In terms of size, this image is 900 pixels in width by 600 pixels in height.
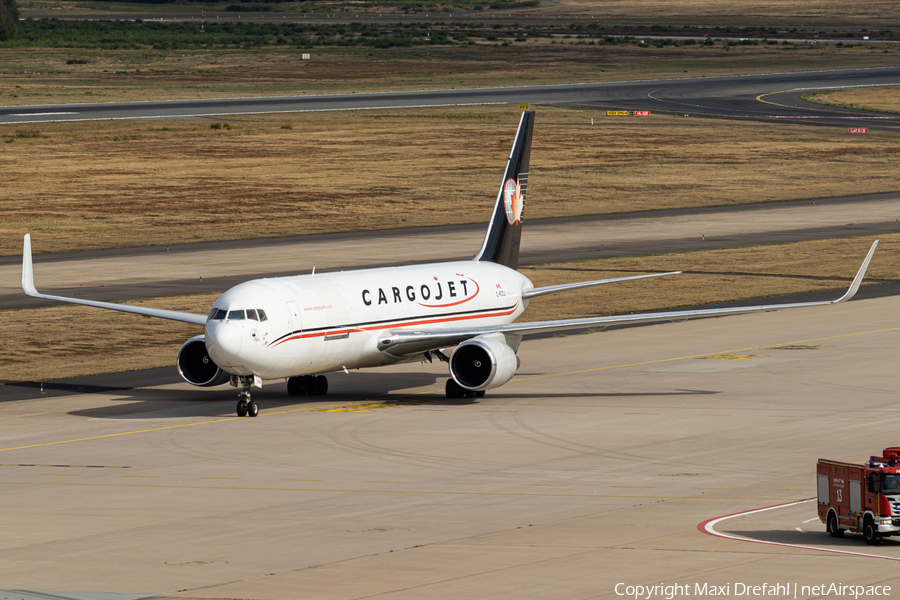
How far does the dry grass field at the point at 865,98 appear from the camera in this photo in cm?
16938

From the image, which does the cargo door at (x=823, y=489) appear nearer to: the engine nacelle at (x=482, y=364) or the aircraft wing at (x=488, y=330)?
the aircraft wing at (x=488, y=330)

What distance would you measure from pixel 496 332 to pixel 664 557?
19.5 metres

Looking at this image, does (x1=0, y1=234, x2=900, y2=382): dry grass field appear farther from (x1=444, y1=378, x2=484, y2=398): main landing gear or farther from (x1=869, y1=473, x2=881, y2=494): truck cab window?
(x1=869, y1=473, x2=881, y2=494): truck cab window

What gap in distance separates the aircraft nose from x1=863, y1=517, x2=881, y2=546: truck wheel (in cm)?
1959

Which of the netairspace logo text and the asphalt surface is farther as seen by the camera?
the asphalt surface

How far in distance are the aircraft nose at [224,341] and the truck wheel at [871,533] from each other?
1959 centimetres

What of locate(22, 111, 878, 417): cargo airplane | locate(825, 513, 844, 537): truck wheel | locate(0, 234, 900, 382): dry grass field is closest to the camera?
locate(825, 513, 844, 537): truck wheel

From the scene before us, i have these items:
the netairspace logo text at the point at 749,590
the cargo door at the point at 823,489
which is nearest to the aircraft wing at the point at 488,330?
the cargo door at the point at 823,489

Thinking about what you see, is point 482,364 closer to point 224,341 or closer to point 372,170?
point 224,341

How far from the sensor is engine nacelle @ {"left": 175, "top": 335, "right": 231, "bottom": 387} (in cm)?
4344

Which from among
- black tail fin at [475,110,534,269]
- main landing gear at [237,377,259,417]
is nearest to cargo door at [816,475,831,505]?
main landing gear at [237,377,259,417]

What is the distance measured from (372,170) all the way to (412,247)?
3406cm

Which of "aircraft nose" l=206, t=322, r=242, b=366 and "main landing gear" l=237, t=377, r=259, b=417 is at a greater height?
"aircraft nose" l=206, t=322, r=242, b=366

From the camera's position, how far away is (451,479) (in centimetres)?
3359
